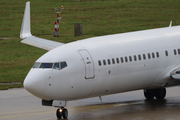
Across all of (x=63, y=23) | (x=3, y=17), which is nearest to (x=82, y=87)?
(x=63, y=23)

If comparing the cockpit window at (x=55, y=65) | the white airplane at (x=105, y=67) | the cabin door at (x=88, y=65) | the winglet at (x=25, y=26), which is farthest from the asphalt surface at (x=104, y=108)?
the winglet at (x=25, y=26)

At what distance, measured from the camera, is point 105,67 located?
89.4 feet

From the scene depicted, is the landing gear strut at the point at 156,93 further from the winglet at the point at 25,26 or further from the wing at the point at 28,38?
the winglet at the point at 25,26

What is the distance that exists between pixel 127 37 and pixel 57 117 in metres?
6.24

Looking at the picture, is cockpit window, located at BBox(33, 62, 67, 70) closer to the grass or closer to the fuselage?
the fuselage

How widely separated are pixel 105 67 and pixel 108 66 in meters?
0.22

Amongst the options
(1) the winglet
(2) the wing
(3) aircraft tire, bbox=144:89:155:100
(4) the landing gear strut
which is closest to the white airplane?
(4) the landing gear strut

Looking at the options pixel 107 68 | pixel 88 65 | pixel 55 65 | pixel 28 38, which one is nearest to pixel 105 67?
pixel 107 68

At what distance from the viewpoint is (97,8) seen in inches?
3282

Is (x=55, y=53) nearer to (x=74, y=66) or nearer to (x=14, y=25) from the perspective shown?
(x=74, y=66)

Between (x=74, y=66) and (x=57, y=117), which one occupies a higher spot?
(x=74, y=66)

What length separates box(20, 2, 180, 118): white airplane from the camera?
84.8ft

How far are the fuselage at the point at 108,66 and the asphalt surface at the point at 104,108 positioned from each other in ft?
4.10

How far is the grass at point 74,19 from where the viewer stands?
5467cm
